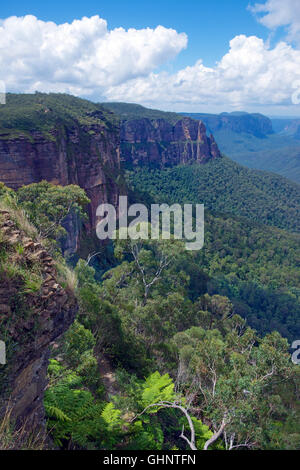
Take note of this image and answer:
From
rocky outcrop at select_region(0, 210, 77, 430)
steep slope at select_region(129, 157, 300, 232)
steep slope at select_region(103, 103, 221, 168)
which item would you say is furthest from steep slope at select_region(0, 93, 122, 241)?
steep slope at select_region(103, 103, 221, 168)

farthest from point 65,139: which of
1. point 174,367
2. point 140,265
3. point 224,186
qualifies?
point 224,186

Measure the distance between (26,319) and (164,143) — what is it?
106337 mm

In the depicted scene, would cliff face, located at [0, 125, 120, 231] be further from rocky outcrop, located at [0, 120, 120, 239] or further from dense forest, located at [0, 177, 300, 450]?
dense forest, located at [0, 177, 300, 450]

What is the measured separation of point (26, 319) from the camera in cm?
421

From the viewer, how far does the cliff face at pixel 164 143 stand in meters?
92.9

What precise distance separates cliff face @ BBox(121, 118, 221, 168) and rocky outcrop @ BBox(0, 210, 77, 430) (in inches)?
3421

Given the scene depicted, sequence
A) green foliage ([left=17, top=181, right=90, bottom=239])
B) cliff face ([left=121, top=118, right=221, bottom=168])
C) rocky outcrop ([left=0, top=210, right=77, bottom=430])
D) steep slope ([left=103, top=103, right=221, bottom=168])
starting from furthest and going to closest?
steep slope ([left=103, top=103, right=221, bottom=168]) → cliff face ([left=121, top=118, right=221, bottom=168]) → green foliage ([left=17, top=181, right=90, bottom=239]) → rocky outcrop ([left=0, top=210, right=77, bottom=430])

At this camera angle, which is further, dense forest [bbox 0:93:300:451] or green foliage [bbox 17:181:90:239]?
green foliage [bbox 17:181:90:239]

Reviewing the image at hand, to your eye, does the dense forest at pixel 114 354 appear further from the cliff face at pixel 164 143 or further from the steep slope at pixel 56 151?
the cliff face at pixel 164 143

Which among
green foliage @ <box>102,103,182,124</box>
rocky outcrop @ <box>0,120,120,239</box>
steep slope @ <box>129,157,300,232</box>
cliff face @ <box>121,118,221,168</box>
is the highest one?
green foliage @ <box>102,103,182,124</box>

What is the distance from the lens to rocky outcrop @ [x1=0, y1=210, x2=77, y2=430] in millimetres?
4035

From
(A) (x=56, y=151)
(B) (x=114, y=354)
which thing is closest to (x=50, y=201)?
(B) (x=114, y=354)

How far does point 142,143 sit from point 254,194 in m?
39.2

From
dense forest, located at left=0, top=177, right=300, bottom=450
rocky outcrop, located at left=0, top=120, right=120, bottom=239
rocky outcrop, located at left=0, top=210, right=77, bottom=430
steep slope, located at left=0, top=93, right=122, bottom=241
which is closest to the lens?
rocky outcrop, located at left=0, top=210, right=77, bottom=430
